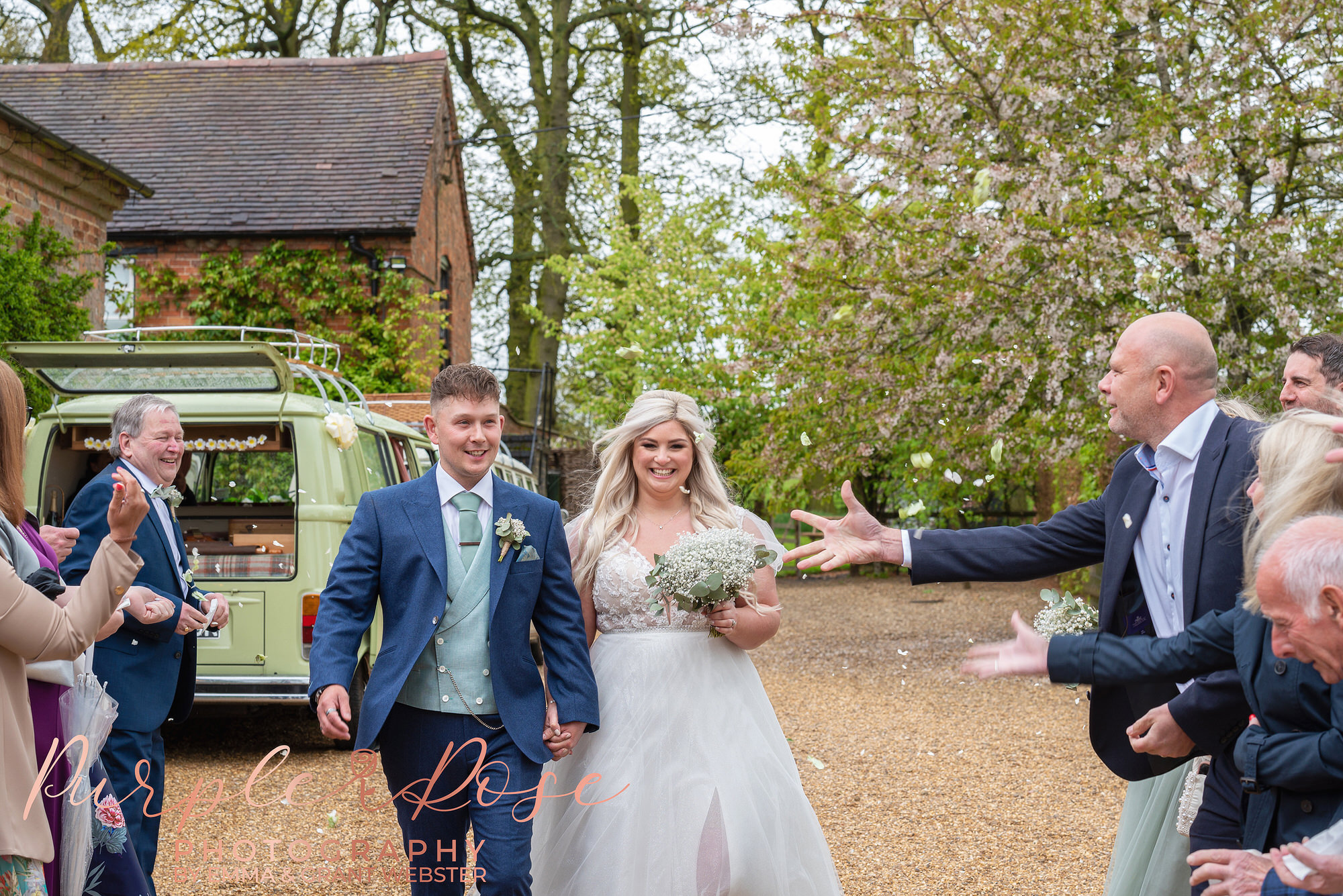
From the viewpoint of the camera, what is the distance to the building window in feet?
50.9

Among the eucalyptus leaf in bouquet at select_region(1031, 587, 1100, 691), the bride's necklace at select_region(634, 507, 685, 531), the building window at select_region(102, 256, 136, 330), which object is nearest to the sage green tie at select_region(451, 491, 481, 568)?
the bride's necklace at select_region(634, 507, 685, 531)

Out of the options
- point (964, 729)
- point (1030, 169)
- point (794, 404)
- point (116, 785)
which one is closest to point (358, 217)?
point (794, 404)

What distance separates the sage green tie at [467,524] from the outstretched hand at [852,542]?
1.04 metres

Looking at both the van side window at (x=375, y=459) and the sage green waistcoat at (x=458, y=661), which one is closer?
the sage green waistcoat at (x=458, y=661)

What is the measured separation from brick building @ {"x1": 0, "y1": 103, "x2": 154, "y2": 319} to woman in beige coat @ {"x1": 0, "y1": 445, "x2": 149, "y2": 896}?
869cm

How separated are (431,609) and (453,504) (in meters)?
0.40

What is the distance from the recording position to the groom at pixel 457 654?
3.34 meters

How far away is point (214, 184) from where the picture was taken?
1731 centimetres

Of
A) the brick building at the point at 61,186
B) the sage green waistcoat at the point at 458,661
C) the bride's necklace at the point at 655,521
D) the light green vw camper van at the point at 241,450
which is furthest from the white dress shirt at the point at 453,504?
the brick building at the point at 61,186

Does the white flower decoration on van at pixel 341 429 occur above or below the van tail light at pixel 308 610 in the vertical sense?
above

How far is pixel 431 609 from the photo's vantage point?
3422 mm

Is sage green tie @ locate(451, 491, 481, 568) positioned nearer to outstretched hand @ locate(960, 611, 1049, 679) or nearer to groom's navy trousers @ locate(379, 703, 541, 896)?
groom's navy trousers @ locate(379, 703, 541, 896)

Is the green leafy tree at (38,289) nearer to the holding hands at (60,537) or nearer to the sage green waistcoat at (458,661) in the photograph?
the holding hands at (60,537)

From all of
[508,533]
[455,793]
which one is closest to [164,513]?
[508,533]
